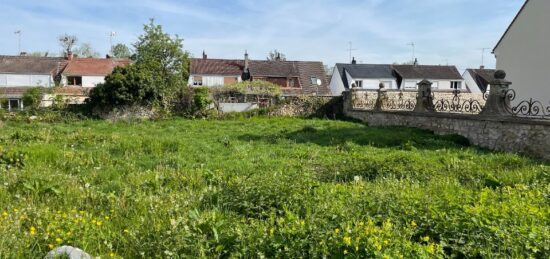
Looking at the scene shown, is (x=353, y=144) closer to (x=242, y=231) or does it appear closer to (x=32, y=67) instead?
(x=242, y=231)

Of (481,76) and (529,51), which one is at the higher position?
(481,76)

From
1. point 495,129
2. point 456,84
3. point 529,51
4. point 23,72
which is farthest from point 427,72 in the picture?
point 23,72

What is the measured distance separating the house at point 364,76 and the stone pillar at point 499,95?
Answer: 146ft

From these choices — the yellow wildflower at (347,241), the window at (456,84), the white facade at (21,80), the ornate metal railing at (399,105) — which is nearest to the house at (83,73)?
the white facade at (21,80)

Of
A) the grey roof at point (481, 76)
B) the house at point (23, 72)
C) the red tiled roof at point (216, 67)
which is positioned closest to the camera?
the house at point (23, 72)

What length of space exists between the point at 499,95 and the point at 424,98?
4926 mm

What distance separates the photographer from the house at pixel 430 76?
57.8m

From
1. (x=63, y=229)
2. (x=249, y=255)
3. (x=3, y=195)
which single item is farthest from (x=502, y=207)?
(x=3, y=195)

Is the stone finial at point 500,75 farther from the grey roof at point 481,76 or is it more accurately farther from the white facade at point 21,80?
the white facade at point 21,80

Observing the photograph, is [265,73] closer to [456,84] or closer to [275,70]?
[275,70]

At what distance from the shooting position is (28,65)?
51.3m

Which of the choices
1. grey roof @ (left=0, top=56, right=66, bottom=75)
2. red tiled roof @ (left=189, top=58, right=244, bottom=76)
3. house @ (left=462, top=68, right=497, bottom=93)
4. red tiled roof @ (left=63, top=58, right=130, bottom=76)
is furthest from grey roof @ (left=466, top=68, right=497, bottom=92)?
grey roof @ (left=0, top=56, right=66, bottom=75)

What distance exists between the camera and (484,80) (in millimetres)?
58531

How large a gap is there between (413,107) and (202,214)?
1629 centimetres
